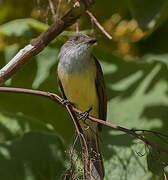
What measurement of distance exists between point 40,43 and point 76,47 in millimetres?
876

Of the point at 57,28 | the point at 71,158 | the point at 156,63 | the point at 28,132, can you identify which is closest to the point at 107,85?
the point at 156,63

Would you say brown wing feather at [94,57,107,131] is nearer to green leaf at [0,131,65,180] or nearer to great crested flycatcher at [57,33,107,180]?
great crested flycatcher at [57,33,107,180]

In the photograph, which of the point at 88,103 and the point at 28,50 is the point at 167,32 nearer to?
the point at 88,103

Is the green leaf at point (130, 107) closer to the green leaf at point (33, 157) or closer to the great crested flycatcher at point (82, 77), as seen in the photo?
the great crested flycatcher at point (82, 77)

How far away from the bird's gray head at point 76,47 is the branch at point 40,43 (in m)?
0.59

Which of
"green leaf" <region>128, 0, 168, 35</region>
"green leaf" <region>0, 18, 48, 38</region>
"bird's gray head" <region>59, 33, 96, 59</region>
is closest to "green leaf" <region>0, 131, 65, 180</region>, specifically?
"bird's gray head" <region>59, 33, 96, 59</region>

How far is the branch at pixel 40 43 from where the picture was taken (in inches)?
91.4

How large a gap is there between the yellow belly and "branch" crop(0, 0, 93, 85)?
68 centimetres

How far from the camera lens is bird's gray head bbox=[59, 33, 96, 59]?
3.18m

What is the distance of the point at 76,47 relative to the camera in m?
3.27

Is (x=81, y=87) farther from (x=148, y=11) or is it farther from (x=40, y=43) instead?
(x=148, y=11)

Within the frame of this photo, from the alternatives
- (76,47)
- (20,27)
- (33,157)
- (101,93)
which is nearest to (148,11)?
(76,47)

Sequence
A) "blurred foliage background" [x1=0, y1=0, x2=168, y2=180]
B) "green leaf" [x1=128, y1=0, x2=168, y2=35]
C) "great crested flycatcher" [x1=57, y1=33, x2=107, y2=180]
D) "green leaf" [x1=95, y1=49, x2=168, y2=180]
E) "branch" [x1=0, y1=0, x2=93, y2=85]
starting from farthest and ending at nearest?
1. "green leaf" [x1=128, y1=0, x2=168, y2=35]
2. "blurred foliage background" [x1=0, y1=0, x2=168, y2=180]
3. "great crested flycatcher" [x1=57, y1=33, x2=107, y2=180]
4. "green leaf" [x1=95, y1=49, x2=168, y2=180]
5. "branch" [x1=0, y1=0, x2=93, y2=85]

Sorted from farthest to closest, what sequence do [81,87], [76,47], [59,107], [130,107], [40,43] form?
[59,107], [130,107], [76,47], [81,87], [40,43]
